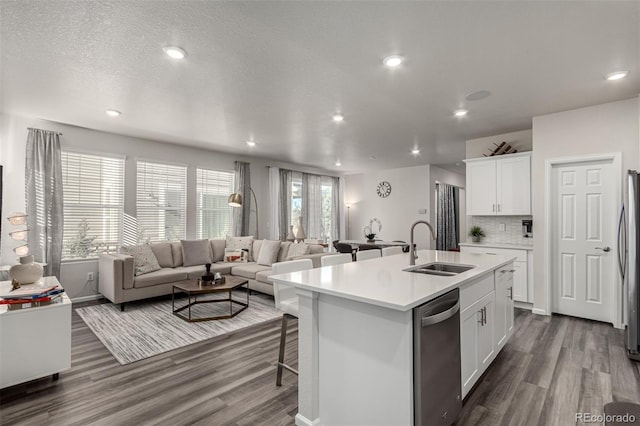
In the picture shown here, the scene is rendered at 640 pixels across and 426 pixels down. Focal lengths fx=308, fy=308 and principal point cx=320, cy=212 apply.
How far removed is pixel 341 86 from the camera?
3.22 meters

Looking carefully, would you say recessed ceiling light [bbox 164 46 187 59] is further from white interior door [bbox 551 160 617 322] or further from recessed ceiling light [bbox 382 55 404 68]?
white interior door [bbox 551 160 617 322]

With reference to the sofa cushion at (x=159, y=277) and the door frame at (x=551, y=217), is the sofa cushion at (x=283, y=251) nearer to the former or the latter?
the sofa cushion at (x=159, y=277)

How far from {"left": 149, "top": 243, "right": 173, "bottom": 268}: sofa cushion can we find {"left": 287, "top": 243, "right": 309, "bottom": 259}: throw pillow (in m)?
1.99

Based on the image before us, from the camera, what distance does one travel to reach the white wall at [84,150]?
4.20 meters

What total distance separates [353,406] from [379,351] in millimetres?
375

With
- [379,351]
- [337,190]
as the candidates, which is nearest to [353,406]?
[379,351]

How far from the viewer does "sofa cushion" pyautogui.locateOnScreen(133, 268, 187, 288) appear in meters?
4.37

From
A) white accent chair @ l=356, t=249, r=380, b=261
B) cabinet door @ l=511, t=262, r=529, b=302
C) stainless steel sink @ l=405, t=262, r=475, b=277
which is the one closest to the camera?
stainless steel sink @ l=405, t=262, r=475, b=277

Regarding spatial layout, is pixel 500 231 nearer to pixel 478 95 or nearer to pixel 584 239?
pixel 584 239

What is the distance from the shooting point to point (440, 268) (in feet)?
8.83

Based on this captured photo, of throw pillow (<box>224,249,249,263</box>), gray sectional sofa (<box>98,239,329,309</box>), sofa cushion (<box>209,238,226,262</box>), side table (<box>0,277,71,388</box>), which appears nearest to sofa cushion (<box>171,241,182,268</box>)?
gray sectional sofa (<box>98,239,329,309</box>)

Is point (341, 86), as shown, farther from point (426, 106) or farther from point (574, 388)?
point (574, 388)

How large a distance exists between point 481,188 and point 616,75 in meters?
2.18

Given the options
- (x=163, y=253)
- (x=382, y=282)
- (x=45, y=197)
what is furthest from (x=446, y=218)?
(x=45, y=197)
